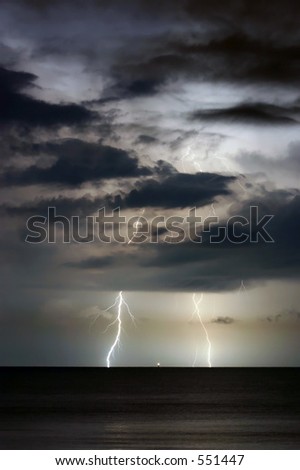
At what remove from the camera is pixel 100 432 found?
1972 inches

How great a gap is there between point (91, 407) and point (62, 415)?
10.4 m

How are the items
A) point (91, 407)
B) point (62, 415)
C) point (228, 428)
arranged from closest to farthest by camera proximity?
point (228, 428) → point (62, 415) → point (91, 407)

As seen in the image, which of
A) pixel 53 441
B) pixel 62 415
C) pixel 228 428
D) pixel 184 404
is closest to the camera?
pixel 53 441

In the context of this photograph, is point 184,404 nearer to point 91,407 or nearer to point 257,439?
point 91,407

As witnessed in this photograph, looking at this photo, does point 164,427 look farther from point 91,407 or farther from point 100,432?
point 91,407
